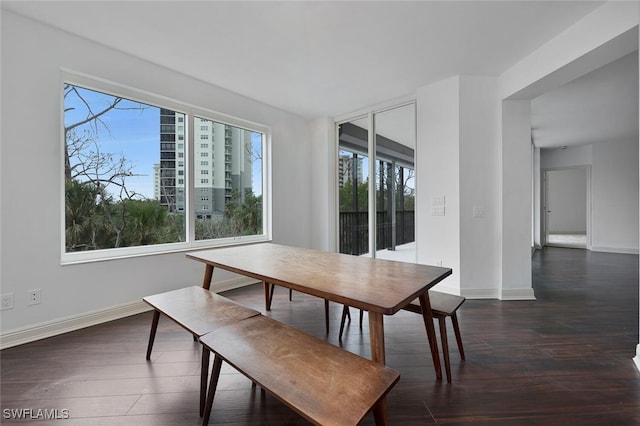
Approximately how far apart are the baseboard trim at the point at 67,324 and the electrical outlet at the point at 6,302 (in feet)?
0.64

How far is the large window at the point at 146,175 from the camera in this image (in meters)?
2.61

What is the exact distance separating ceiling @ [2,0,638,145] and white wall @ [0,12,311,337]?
0.17 meters

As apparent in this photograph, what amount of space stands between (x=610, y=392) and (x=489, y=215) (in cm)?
197

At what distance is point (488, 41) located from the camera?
253cm

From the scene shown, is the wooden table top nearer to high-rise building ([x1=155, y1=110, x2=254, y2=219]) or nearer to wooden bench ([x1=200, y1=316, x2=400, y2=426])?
wooden bench ([x1=200, y1=316, x2=400, y2=426])

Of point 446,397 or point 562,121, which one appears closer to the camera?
point 446,397

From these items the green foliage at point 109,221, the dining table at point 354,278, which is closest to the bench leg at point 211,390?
the dining table at point 354,278

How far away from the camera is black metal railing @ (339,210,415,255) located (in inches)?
161

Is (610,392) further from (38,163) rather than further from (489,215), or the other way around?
(38,163)

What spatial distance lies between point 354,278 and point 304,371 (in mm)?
568

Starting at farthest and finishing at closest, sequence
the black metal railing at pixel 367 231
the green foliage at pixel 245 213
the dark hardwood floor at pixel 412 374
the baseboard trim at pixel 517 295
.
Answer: the black metal railing at pixel 367 231
the green foliage at pixel 245 213
the baseboard trim at pixel 517 295
the dark hardwood floor at pixel 412 374

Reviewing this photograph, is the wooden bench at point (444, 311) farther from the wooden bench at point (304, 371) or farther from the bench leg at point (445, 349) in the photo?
the wooden bench at point (304, 371)

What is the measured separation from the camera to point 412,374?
1765mm

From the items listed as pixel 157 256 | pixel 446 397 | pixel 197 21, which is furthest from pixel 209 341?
pixel 197 21
